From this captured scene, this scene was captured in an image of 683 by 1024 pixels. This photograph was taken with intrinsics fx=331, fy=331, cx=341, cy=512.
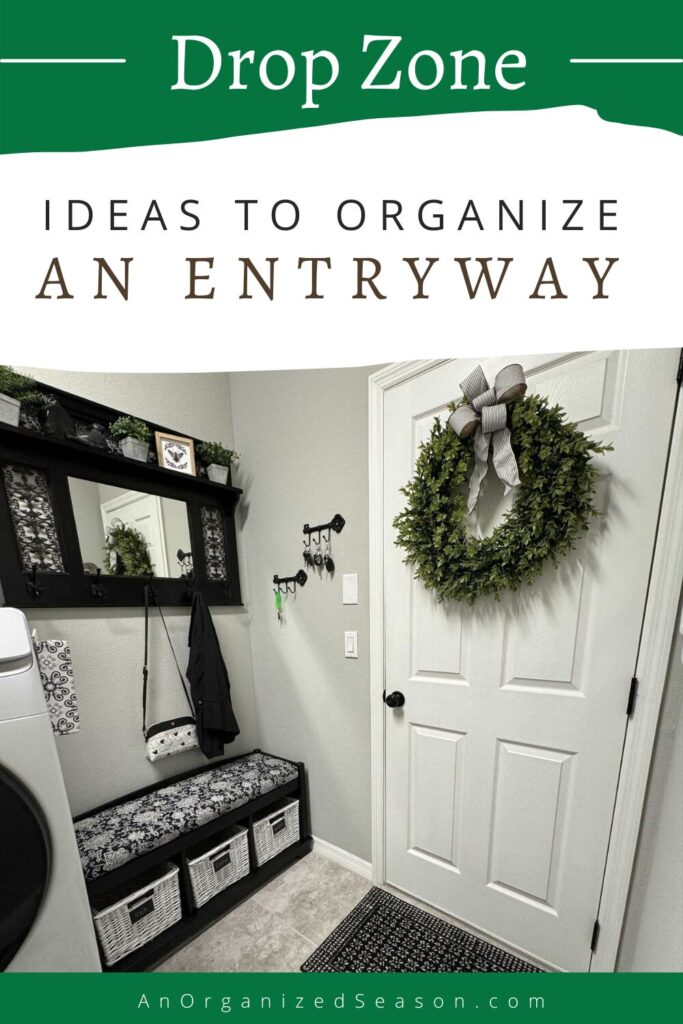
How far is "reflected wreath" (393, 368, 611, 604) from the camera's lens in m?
0.85

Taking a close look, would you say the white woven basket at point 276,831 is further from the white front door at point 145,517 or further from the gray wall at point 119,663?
the white front door at point 145,517

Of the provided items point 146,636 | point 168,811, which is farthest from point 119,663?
point 168,811

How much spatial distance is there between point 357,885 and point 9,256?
2243 millimetres

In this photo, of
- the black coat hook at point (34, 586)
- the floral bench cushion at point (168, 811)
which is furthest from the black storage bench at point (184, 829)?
the black coat hook at point (34, 586)

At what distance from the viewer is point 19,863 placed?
68 cm

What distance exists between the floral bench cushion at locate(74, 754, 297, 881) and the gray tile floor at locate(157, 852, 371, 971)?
1.13 feet

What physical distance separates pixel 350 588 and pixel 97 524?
1028 mm

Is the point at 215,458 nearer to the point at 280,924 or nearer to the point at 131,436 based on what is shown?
the point at 131,436

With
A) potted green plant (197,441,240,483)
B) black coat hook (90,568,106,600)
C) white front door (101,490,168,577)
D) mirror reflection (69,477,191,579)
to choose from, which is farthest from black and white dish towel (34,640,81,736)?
potted green plant (197,441,240,483)

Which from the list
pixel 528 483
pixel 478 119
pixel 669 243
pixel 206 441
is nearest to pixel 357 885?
pixel 528 483

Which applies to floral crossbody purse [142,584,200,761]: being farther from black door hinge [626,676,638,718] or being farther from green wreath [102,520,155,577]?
black door hinge [626,676,638,718]

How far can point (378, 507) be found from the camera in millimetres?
1262

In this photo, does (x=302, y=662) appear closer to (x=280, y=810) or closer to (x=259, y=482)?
(x=280, y=810)
